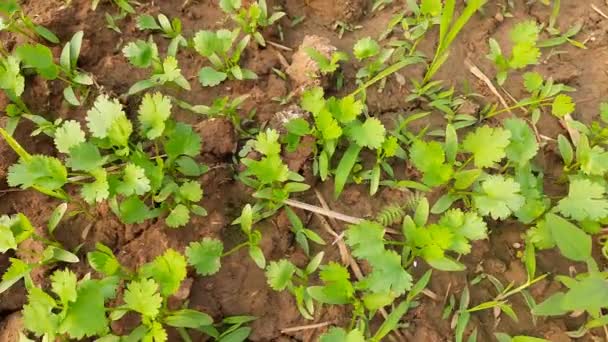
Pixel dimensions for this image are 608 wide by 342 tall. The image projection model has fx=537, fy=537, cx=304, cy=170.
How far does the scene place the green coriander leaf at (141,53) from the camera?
7.27 feet

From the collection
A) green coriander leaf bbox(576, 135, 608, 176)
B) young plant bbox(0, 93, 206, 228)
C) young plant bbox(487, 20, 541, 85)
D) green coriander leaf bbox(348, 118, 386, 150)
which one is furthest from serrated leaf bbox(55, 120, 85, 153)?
green coriander leaf bbox(576, 135, 608, 176)

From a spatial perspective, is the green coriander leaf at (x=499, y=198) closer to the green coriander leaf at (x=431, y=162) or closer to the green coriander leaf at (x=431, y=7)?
the green coriander leaf at (x=431, y=162)

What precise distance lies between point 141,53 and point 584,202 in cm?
185

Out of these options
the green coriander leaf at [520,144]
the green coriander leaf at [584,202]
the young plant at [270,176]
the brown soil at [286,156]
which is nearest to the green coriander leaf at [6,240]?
the brown soil at [286,156]

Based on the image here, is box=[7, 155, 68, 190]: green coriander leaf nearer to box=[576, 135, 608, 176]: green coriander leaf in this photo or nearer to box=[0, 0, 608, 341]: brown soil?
box=[0, 0, 608, 341]: brown soil

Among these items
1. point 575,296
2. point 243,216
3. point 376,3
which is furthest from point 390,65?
point 575,296

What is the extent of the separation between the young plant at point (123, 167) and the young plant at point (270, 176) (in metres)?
0.21

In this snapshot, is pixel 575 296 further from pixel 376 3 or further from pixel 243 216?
pixel 376 3

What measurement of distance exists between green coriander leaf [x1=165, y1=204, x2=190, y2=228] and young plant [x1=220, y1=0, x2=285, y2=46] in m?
0.89

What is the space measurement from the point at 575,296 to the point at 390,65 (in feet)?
4.06

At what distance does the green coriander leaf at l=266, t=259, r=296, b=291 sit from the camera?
1.92 metres

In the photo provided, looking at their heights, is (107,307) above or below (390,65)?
below

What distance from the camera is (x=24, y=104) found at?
2225mm

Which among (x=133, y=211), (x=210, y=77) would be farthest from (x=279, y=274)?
(x=210, y=77)
